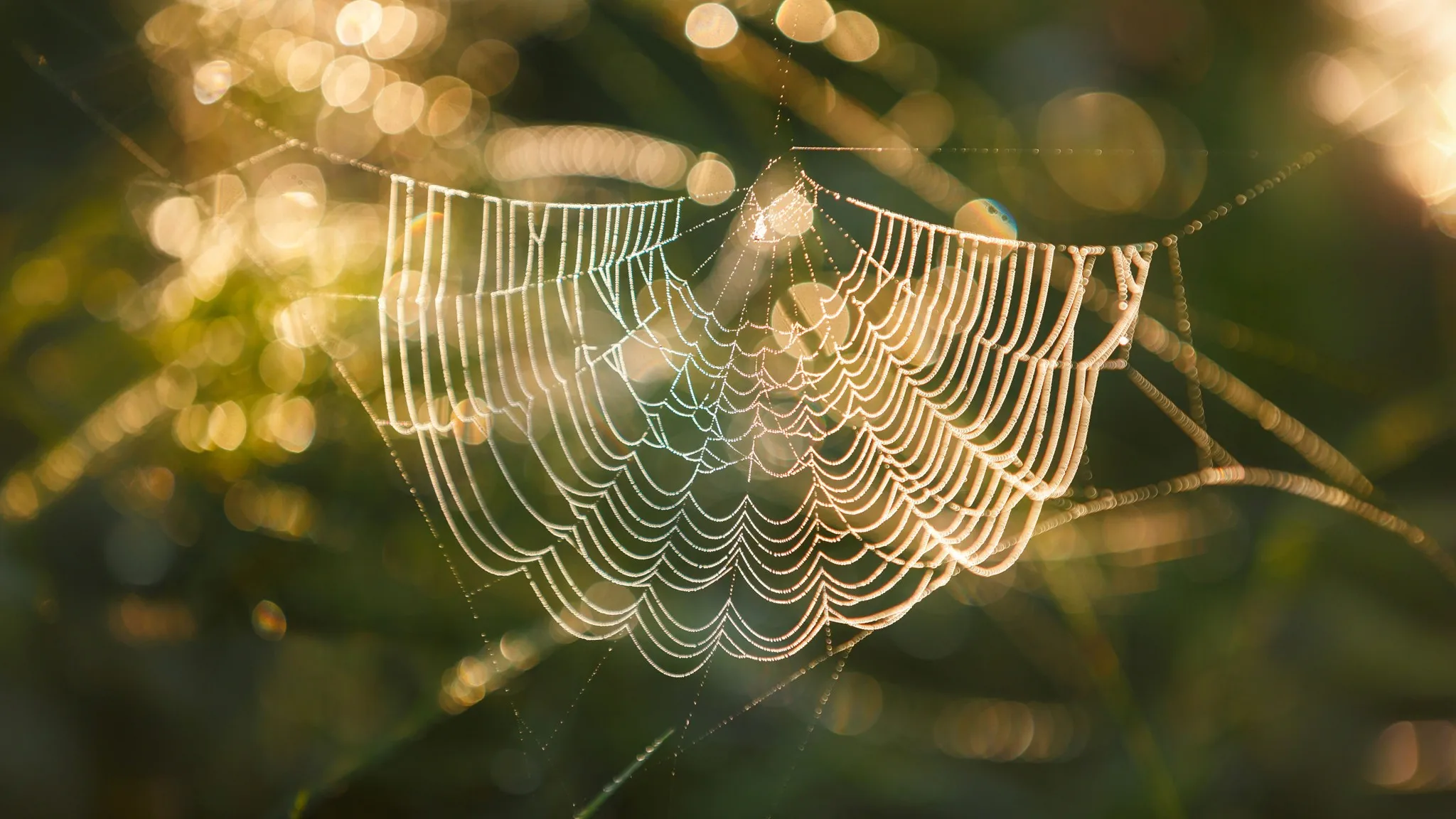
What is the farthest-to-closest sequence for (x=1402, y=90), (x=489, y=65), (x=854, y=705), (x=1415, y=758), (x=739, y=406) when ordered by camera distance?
(x=489, y=65), (x=739, y=406), (x=1402, y=90), (x=854, y=705), (x=1415, y=758)

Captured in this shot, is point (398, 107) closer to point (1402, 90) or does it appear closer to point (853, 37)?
point (853, 37)

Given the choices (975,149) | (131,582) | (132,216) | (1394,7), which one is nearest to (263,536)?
(131,582)

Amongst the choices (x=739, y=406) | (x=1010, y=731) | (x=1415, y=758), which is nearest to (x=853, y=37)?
(x=739, y=406)

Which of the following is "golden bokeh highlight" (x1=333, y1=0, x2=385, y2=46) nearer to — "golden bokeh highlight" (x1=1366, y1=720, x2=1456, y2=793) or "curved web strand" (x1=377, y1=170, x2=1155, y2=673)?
"curved web strand" (x1=377, y1=170, x2=1155, y2=673)

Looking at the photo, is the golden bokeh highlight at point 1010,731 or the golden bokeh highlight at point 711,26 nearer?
the golden bokeh highlight at point 1010,731

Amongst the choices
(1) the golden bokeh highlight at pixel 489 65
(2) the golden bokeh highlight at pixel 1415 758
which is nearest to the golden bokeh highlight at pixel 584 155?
(1) the golden bokeh highlight at pixel 489 65

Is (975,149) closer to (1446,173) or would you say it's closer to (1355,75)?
(1355,75)

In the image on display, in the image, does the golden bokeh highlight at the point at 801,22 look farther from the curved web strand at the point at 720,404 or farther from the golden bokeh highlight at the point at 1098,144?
the golden bokeh highlight at the point at 1098,144

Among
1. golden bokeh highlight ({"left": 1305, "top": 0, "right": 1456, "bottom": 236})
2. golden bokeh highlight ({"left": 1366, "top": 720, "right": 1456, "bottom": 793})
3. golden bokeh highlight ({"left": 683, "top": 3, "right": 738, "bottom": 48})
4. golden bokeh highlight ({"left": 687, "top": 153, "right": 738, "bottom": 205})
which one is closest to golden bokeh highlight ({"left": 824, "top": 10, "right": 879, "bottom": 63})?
golden bokeh highlight ({"left": 683, "top": 3, "right": 738, "bottom": 48})

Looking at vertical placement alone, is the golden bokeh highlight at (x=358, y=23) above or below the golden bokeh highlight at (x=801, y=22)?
above
